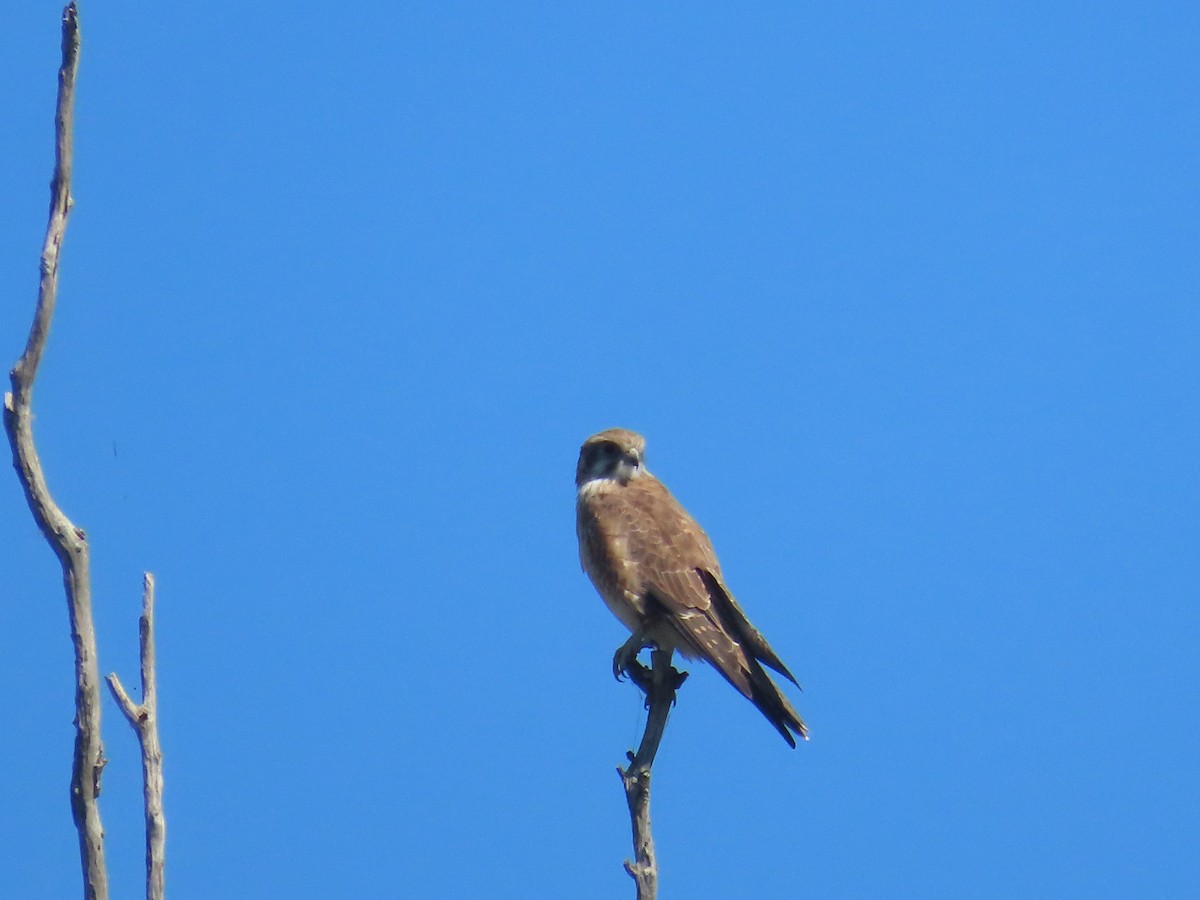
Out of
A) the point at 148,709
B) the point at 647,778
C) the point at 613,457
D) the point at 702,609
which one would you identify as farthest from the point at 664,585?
the point at 148,709

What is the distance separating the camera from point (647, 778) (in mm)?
3709

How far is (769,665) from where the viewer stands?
488cm

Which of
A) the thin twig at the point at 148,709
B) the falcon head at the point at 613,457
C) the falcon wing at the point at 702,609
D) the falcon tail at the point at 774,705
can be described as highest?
the falcon head at the point at 613,457

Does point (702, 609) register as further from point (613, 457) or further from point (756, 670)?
point (613, 457)

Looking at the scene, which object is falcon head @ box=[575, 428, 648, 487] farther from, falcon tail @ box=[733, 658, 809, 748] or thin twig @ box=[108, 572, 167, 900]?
thin twig @ box=[108, 572, 167, 900]

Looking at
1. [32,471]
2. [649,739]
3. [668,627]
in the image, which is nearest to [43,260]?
[32,471]

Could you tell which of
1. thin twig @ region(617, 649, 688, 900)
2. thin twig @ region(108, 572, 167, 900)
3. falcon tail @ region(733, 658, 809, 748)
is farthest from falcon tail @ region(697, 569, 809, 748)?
thin twig @ region(108, 572, 167, 900)

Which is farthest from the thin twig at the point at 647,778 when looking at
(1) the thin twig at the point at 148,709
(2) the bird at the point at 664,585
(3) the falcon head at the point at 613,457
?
(3) the falcon head at the point at 613,457

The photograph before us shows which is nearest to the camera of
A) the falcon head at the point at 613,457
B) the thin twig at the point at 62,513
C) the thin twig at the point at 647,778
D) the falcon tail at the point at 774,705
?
the thin twig at the point at 62,513

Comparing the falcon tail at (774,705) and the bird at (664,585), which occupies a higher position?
the bird at (664,585)

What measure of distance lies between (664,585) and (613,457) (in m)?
0.83

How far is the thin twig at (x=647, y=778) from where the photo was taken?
358cm

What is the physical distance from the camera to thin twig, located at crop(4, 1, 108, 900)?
2990mm

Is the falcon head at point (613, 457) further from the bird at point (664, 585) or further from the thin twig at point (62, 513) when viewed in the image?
the thin twig at point (62, 513)
